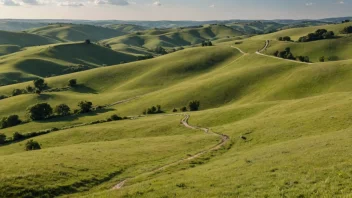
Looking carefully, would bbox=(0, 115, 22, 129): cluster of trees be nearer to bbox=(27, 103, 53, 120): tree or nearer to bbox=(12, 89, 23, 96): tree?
bbox=(27, 103, 53, 120): tree

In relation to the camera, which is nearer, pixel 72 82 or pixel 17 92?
pixel 17 92

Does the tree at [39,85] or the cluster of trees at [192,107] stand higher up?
the tree at [39,85]

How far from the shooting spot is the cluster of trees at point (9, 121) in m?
109

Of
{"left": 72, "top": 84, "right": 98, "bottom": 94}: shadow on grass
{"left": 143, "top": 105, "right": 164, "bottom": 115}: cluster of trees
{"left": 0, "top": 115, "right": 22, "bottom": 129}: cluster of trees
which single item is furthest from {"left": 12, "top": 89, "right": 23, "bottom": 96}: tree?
{"left": 143, "top": 105, "right": 164, "bottom": 115}: cluster of trees

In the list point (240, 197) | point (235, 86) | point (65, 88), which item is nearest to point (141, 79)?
point (65, 88)

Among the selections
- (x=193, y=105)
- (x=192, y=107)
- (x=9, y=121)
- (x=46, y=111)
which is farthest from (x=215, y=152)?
(x=9, y=121)

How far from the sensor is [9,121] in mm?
110500

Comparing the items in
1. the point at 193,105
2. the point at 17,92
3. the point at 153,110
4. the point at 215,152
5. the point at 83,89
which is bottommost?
the point at 153,110

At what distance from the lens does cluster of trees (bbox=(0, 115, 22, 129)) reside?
109262 mm

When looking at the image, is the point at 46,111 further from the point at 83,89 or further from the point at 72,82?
the point at 72,82

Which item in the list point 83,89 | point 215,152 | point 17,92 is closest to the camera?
point 215,152

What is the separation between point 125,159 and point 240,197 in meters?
22.9

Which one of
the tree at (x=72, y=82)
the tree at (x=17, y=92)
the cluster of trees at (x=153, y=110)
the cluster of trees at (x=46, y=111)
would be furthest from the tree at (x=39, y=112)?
the tree at (x=72, y=82)

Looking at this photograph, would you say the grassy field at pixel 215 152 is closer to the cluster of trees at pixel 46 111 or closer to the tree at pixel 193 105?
the cluster of trees at pixel 46 111
